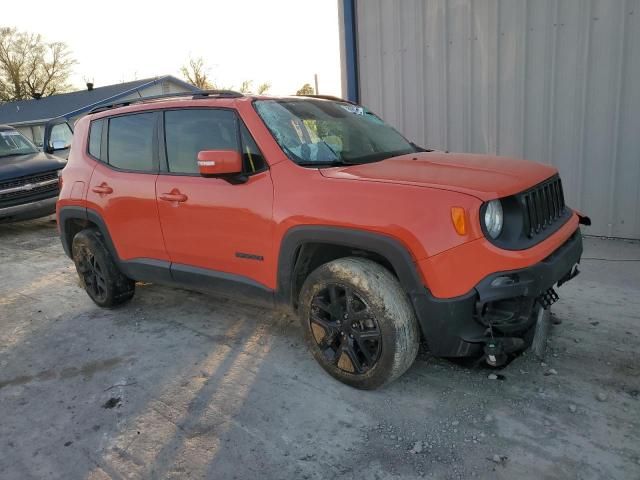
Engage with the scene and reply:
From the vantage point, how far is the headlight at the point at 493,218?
8.69 feet

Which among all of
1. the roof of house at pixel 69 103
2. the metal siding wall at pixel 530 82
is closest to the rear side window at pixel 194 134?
the metal siding wall at pixel 530 82

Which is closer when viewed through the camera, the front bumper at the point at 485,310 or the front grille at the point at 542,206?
the front bumper at the point at 485,310

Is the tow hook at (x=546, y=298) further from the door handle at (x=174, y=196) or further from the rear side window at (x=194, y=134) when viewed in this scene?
the door handle at (x=174, y=196)

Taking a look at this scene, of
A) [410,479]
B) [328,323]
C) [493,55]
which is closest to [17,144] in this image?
[493,55]

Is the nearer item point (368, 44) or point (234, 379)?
point (234, 379)

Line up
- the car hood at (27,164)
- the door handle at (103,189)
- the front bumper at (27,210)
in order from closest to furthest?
the door handle at (103,189) → the front bumper at (27,210) → the car hood at (27,164)

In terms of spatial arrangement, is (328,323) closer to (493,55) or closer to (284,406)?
(284,406)

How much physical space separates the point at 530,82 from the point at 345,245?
443cm

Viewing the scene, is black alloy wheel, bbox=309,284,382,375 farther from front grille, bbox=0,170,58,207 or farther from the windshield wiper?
front grille, bbox=0,170,58,207

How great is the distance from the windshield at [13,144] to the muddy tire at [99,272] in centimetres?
623

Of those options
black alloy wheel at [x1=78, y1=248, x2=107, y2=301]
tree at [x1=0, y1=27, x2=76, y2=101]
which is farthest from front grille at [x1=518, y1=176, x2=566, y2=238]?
tree at [x1=0, y1=27, x2=76, y2=101]

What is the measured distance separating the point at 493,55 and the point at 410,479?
5.44m

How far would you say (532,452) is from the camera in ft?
8.25

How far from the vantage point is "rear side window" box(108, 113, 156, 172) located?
4031 mm
